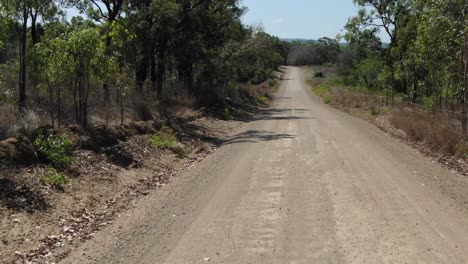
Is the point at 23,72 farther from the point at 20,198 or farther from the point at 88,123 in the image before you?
the point at 20,198

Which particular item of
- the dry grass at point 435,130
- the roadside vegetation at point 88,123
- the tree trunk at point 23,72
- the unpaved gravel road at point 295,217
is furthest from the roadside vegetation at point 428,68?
the tree trunk at point 23,72

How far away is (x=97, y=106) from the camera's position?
18547 mm

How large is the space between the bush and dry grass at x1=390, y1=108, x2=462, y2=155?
10795mm

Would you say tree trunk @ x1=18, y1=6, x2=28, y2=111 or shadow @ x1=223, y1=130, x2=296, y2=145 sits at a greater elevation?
tree trunk @ x1=18, y1=6, x2=28, y2=111

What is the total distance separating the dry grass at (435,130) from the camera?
15039mm

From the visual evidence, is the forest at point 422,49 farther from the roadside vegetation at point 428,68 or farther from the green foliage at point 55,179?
the green foliage at point 55,179

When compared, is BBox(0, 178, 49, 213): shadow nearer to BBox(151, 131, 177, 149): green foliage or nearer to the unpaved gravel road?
the unpaved gravel road

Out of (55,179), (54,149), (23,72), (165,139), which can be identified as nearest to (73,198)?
(55,179)

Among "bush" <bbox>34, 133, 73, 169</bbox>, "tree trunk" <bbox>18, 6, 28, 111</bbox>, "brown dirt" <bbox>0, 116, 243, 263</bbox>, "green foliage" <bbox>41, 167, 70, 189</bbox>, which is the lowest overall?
"brown dirt" <bbox>0, 116, 243, 263</bbox>

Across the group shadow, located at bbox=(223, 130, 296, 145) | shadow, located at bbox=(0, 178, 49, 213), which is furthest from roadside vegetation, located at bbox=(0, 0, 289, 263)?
shadow, located at bbox=(223, 130, 296, 145)

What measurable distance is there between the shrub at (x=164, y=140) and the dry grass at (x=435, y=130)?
8514 millimetres

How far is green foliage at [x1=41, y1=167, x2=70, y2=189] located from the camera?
30.7 ft

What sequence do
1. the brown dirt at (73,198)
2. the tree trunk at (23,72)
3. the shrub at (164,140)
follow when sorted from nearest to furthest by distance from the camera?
the brown dirt at (73,198)
the shrub at (164,140)
the tree trunk at (23,72)

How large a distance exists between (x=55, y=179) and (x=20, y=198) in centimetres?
119
